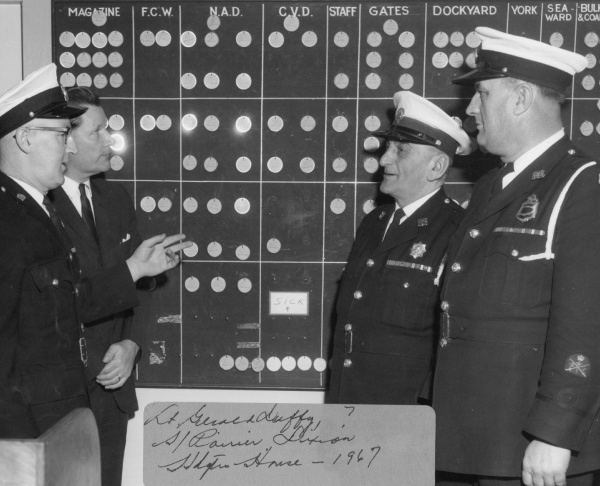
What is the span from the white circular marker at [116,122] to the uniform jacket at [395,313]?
3.57 ft

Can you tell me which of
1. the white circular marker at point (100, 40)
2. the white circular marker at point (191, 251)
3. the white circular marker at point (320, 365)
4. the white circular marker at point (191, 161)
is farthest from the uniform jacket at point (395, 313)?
the white circular marker at point (100, 40)

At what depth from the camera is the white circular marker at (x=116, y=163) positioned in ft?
9.07

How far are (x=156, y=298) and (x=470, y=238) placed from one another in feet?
4.55

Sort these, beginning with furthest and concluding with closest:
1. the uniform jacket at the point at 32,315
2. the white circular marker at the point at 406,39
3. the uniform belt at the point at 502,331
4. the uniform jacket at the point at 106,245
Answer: the white circular marker at the point at 406,39
the uniform jacket at the point at 106,245
the uniform jacket at the point at 32,315
the uniform belt at the point at 502,331

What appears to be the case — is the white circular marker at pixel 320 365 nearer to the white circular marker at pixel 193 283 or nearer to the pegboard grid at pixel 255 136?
the pegboard grid at pixel 255 136

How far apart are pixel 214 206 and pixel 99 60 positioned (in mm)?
714

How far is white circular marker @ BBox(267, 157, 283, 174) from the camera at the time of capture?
2730 millimetres

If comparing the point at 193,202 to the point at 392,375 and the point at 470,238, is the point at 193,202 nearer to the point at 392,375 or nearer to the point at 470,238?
the point at 392,375

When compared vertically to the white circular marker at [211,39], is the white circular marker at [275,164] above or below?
below

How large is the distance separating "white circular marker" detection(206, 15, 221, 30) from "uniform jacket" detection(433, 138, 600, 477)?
138 centimetres

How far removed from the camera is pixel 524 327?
1.65 meters

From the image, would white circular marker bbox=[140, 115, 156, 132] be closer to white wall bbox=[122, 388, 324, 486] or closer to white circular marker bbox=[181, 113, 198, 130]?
white circular marker bbox=[181, 113, 198, 130]

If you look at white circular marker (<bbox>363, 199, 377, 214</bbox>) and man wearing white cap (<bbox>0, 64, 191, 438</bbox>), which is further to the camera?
white circular marker (<bbox>363, 199, 377, 214</bbox>)
